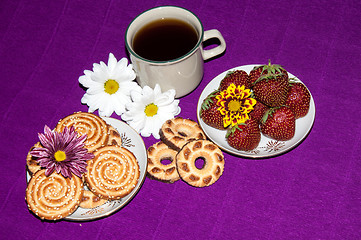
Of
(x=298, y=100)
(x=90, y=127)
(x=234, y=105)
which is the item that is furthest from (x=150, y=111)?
(x=298, y=100)

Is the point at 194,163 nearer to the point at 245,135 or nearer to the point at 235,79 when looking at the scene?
the point at 245,135

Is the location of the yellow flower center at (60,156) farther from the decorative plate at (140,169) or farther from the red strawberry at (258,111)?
the red strawberry at (258,111)

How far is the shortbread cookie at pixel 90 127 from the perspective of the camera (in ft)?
4.86

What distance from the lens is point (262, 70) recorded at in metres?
1.53

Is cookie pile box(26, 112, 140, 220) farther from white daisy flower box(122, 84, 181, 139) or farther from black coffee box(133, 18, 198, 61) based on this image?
black coffee box(133, 18, 198, 61)

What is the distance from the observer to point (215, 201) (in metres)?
1.50

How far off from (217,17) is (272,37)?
31 centimetres

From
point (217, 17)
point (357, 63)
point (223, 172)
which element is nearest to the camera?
point (223, 172)

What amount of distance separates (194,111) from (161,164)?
12.4 inches

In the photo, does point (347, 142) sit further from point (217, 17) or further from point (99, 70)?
point (99, 70)

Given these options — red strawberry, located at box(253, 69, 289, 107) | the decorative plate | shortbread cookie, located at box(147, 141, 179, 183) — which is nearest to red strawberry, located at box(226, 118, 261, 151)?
red strawberry, located at box(253, 69, 289, 107)

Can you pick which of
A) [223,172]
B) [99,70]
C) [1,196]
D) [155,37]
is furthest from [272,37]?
[1,196]

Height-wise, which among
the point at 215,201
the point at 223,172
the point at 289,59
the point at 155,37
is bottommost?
the point at 215,201

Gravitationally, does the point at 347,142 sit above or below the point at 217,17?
below
